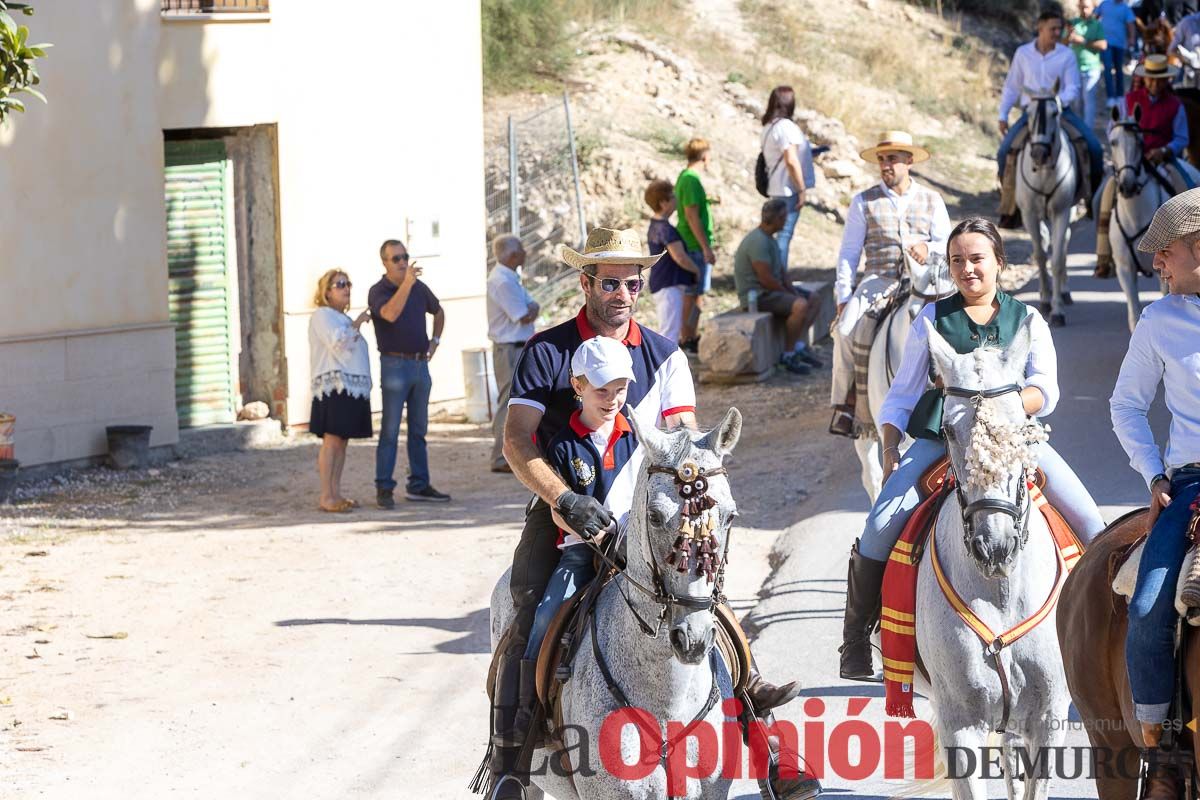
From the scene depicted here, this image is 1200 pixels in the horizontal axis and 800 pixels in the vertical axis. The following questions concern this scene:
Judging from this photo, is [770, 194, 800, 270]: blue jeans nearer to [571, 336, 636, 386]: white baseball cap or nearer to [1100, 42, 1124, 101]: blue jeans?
[1100, 42, 1124, 101]: blue jeans

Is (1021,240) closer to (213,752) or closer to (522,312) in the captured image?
(522,312)

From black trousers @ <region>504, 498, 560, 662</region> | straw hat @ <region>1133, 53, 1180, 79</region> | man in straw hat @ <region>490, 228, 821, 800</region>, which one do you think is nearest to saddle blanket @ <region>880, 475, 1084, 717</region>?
man in straw hat @ <region>490, 228, 821, 800</region>

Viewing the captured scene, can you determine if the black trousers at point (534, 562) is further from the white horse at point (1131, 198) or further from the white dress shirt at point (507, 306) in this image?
the white horse at point (1131, 198)

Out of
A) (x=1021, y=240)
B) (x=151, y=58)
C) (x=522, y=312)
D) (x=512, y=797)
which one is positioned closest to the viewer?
(x=512, y=797)

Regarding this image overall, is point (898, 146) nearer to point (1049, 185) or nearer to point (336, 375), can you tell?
point (336, 375)

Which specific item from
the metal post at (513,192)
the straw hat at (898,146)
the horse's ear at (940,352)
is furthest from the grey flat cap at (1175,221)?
the metal post at (513,192)

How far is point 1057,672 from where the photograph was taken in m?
5.93

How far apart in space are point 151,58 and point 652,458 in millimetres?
12170

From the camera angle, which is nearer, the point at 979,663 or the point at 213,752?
the point at 979,663

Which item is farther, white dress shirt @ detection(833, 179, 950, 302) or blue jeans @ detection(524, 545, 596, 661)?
white dress shirt @ detection(833, 179, 950, 302)

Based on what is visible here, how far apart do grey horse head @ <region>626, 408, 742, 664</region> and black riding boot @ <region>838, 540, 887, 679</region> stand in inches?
65.7

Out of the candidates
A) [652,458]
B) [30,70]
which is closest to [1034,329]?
[652,458]

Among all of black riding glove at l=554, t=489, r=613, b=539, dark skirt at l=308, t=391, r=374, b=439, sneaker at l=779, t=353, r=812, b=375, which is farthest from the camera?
sneaker at l=779, t=353, r=812, b=375

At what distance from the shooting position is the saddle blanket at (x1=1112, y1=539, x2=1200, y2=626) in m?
4.91
